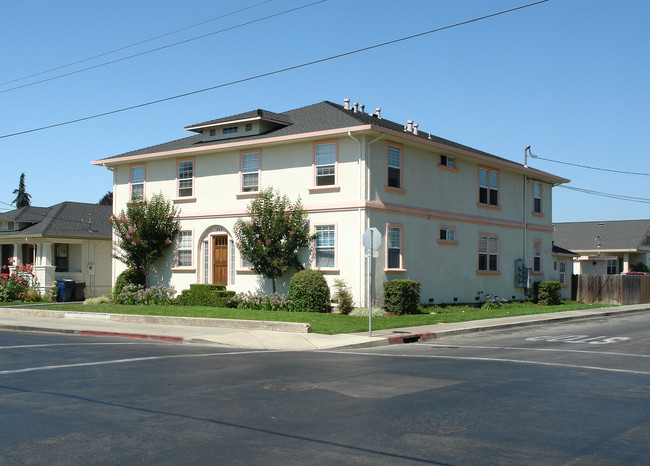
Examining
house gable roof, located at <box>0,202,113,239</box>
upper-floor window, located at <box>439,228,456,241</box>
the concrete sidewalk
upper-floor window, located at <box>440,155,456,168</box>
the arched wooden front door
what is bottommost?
the concrete sidewalk

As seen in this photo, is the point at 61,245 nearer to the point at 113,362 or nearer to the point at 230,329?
the point at 230,329

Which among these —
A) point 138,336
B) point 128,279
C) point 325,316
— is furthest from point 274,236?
point 128,279

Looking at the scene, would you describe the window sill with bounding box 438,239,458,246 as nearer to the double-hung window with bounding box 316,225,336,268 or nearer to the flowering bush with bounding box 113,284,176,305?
the double-hung window with bounding box 316,225,336,268

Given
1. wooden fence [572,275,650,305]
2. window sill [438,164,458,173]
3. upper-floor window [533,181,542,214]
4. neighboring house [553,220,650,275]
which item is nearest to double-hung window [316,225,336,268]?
window sill [438,164,458,173]

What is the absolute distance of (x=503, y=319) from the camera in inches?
944

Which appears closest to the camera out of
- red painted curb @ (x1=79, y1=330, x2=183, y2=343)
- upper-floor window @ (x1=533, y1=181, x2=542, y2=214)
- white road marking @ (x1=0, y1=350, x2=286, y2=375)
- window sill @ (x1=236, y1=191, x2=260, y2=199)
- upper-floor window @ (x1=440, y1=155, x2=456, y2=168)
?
white road marking @ (x1=0, y1=350, x2=286, y2=375)

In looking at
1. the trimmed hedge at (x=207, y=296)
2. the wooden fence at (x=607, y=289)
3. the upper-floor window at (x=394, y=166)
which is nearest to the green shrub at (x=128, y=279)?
the trimmed hedge at (x=207, y=296)

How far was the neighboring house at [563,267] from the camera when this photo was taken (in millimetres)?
37188

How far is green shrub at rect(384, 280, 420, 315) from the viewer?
23969 millimetres

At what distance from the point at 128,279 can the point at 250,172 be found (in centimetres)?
780

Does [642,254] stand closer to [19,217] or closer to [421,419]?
[19,217]

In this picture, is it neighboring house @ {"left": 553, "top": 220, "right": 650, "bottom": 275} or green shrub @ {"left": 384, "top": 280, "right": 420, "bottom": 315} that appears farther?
neighboring house @ {"left": 553, "top": 220, "right": 650, "bottom": 275}

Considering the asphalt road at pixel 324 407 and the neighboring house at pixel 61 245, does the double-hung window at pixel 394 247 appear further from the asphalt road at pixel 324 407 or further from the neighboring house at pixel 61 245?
the neighboring house at pixel 61 245

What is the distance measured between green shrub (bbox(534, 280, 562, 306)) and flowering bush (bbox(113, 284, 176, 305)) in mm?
18321
